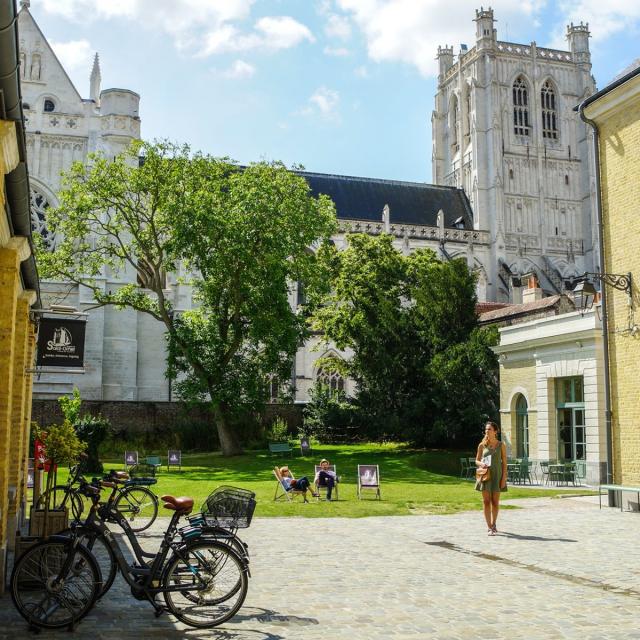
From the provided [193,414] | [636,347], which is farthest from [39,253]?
[636,347]

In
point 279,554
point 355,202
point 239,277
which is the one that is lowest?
point 279,554

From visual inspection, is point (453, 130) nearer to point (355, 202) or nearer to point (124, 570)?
point (355, 202)

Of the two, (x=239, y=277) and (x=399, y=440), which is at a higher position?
(x=239, y=277)

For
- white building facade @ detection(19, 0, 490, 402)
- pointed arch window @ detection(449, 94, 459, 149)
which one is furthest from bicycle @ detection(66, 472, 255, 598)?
pointed arch window @ detection(449, 94, 459, 149)

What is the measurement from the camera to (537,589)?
27.2ft

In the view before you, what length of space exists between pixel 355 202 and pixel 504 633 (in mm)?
59976

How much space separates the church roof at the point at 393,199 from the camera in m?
64.7

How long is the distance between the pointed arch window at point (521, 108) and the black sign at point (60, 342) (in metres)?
55.6

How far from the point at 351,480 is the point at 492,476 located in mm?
10684

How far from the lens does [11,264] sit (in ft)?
29.6

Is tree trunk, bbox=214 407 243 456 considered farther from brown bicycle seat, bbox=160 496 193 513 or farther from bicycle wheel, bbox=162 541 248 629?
bicycle wheel, bbox=162 541 248 629

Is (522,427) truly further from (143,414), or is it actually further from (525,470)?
(143,414)

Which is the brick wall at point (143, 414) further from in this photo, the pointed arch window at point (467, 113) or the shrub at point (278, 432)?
the pointed arch window at point (467, 113)

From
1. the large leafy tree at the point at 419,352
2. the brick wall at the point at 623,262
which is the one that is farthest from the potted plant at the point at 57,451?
the large leafy tree at the point at 419,352
